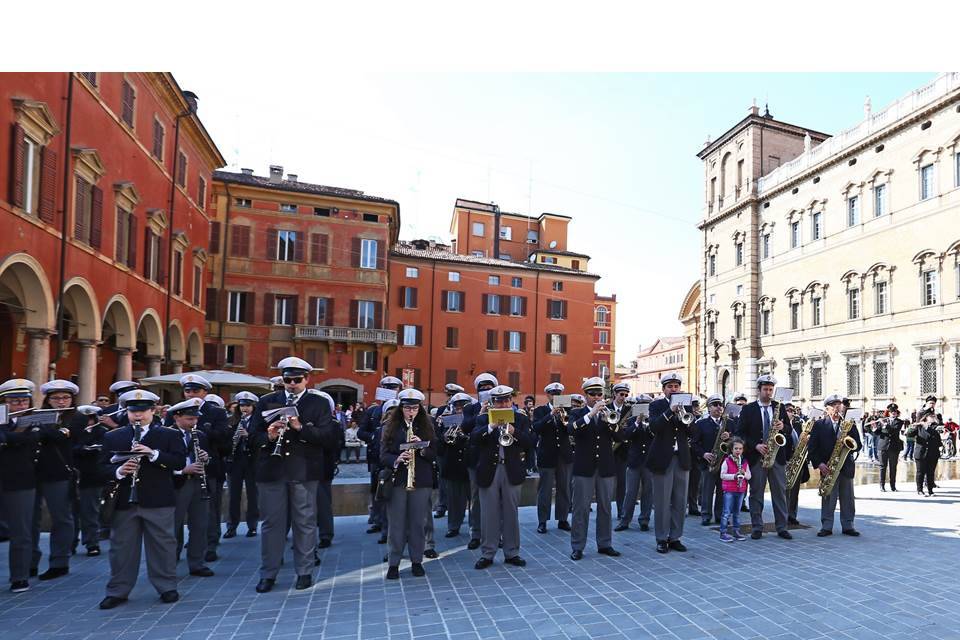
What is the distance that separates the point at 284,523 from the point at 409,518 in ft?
4.49

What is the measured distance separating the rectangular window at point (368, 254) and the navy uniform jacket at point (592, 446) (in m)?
30.4

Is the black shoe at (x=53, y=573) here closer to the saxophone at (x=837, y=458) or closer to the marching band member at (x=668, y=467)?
the marching band member at (x=668, y=467)

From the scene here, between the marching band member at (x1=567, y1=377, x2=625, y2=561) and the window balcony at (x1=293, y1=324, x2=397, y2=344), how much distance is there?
94.1ft

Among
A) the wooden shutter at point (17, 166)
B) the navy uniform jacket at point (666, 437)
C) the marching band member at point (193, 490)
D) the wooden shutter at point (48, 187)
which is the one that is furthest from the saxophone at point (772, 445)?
the wooden shutter at point (48, 187)

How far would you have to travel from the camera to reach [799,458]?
1024 cm

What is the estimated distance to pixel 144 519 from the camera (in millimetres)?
6281

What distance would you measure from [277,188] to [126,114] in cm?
1603

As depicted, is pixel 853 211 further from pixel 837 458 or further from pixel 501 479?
pixel 501 479

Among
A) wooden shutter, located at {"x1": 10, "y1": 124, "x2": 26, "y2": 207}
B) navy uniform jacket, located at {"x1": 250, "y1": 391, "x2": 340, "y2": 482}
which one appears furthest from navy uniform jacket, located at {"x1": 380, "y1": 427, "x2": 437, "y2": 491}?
wooden shutter, located at {"x1": 10, "y1": 124, "x2": 26, "y2": 207}

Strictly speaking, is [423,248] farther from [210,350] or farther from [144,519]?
[144,519]

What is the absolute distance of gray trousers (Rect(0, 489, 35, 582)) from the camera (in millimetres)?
6609

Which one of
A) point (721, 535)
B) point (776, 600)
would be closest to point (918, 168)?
point (721, 535)

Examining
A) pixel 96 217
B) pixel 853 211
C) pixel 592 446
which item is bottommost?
pixel 592 446

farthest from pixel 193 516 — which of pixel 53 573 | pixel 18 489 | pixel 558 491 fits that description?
pixel 558 491
